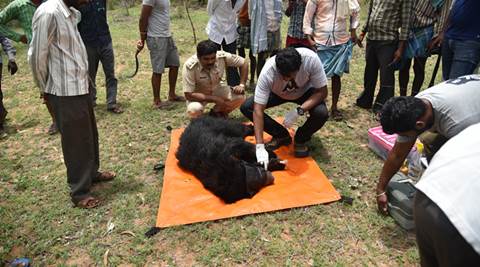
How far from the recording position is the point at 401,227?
3.09 metres

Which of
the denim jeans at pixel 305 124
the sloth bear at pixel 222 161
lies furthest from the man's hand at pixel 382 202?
the denim jeans at pixel 305 124

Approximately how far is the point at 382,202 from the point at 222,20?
3810 millimetres

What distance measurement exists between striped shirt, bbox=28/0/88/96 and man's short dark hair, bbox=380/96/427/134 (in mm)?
2517

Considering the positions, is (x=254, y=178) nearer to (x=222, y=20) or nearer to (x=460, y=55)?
(x=460, y=55)

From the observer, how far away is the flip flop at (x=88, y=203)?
11.5 feet

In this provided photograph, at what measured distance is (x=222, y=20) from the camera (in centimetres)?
574

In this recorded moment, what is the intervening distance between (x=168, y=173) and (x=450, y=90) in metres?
2.75

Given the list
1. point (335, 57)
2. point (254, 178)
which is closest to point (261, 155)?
point (254, 178)

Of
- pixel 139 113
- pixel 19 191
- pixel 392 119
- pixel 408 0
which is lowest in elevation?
pixel 19 191

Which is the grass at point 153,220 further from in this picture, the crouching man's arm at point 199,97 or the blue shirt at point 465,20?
the blue shirt at point 465,20

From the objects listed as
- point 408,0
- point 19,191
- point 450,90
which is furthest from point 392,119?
point 19,191

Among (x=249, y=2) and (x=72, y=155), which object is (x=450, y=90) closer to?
(x=72, y=155)

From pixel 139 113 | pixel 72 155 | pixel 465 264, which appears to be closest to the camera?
pixel 465 264

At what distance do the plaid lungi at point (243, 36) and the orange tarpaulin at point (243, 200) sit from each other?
2906mm
